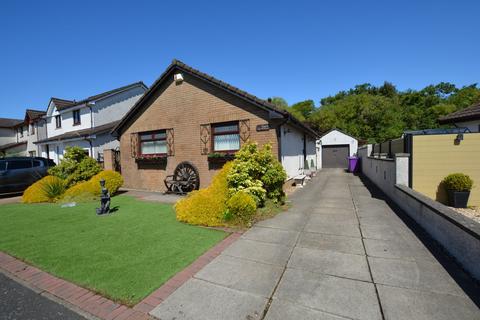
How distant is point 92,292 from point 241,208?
11.6 ft

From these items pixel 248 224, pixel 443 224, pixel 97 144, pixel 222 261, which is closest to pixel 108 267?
pixel 222 261

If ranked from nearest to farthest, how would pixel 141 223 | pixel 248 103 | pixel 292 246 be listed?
pixel 292 246
pixel 141 223
pixel 248 103

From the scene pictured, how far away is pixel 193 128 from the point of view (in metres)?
10.8

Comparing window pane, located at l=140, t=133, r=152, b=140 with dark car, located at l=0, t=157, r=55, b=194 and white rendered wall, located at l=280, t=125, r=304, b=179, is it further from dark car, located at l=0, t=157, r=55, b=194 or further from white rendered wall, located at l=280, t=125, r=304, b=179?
white rendered wall, located at l=280, t=125, r=304, b=179

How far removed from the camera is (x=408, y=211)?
20.8 feet

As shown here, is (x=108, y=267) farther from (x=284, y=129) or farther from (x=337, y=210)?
(x=284, y=129)

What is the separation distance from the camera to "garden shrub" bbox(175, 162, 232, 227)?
6.10 m

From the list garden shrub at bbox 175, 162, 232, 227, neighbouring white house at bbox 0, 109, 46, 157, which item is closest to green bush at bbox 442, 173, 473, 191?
garden shrub at bbox 175, 162, 232, 227

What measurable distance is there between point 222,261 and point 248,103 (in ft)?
22.1

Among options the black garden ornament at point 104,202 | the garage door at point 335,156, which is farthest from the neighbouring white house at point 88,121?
the garage door at point 335,156

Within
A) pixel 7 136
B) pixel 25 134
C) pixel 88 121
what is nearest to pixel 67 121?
pixel 88 121

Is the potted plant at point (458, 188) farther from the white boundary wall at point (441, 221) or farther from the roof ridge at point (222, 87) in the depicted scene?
the roof ridge at point (222, 87)

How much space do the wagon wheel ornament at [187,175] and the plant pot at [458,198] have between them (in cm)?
928

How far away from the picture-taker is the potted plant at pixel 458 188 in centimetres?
752
